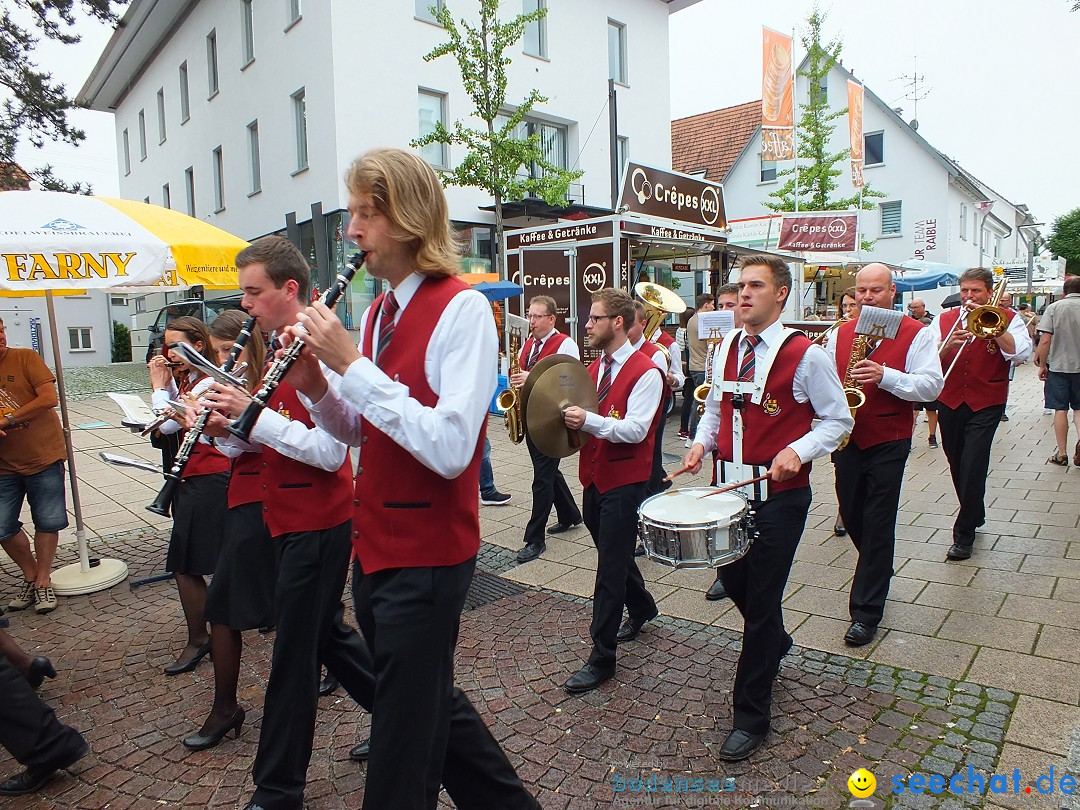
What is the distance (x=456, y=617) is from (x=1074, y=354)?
9.15 meters

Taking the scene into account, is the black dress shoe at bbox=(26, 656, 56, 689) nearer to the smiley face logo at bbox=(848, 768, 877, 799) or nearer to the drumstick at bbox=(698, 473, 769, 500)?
the drumstick at bbox=(698, 473, 769, 500)

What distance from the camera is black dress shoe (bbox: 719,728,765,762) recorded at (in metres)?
2.89

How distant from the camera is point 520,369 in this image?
Answer: 6.23 metres

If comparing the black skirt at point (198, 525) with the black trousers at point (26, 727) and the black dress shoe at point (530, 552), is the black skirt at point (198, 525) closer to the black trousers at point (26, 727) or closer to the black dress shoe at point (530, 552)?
the black trousers at point (26, 727)

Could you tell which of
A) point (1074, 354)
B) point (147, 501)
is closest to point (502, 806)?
point (147, 501)

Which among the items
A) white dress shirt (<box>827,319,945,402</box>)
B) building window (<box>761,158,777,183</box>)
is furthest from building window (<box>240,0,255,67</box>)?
building window (<box>761,158,777,183</box>)

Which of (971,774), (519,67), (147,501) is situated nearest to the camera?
(971,774)

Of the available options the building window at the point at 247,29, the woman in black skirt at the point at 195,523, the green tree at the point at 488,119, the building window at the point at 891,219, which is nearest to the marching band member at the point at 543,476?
the woman in black skirt at the point at 195,523

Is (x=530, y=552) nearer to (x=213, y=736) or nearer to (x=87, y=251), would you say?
(x=213, y=736)

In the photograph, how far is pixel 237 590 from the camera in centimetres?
311

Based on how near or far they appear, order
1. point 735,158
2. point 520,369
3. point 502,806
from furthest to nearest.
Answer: point 735,158
point 520,369
point 502,806

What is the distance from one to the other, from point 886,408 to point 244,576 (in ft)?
11.7

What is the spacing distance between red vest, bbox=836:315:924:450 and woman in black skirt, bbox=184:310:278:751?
3219 millimetres

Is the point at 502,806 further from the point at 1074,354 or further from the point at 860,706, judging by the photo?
the point at 1074,354
